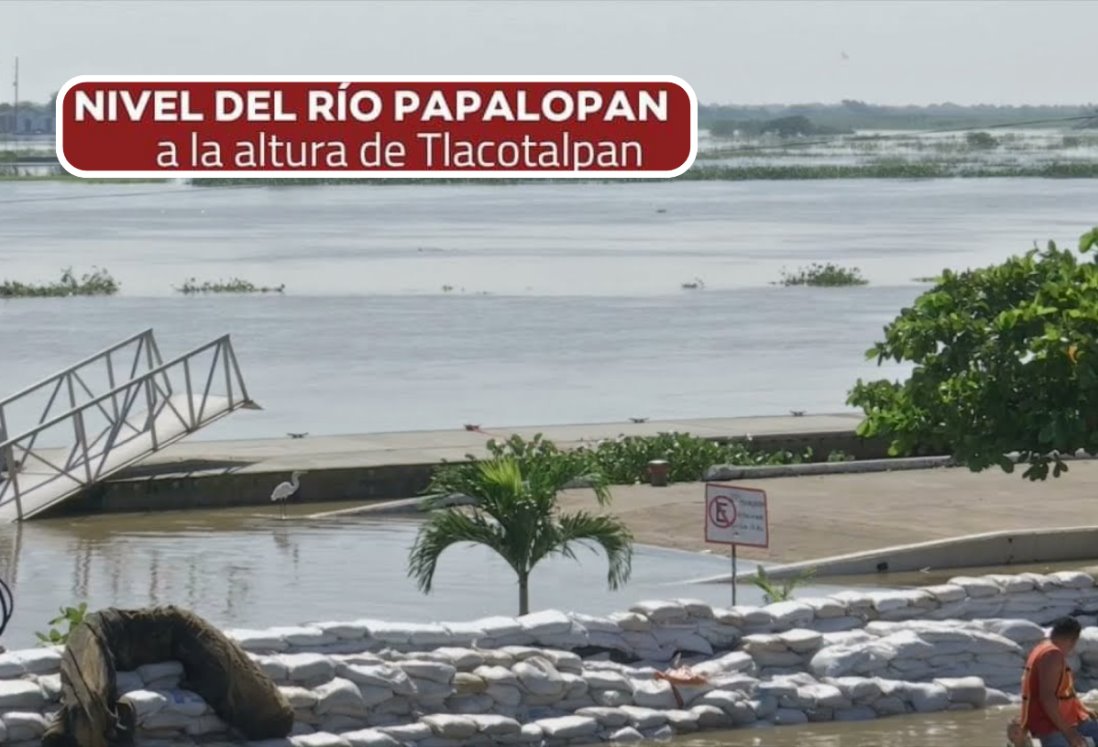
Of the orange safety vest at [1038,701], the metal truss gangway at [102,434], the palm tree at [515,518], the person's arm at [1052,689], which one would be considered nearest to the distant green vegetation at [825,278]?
the metal truss gangway at [102,434]

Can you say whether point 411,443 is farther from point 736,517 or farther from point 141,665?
point 141,665

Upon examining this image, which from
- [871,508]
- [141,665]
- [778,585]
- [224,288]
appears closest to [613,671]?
[141,665]

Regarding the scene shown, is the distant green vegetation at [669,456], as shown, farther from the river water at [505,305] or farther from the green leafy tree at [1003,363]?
the river water at [505,305]

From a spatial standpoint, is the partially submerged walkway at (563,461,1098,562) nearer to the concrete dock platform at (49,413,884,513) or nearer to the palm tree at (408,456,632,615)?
the concrete dock platform at (49,413,884,513)

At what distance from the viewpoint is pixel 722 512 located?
1705cm

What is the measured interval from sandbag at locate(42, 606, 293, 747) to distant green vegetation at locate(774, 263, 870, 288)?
62.2 m

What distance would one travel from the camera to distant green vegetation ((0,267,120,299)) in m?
68.2

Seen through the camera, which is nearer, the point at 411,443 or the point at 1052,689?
the point at 1052,689

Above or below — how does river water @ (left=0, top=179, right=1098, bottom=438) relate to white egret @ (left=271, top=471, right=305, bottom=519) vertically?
above

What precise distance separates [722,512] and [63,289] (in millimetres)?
54489

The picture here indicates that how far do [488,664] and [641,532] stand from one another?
8941 mm

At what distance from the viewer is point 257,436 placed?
3609cm

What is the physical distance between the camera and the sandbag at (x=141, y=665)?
12477 millimetres

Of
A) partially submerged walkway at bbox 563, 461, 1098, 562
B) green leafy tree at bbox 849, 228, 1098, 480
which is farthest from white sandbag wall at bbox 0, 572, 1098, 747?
partially submerged walkway at bbox 563, 461, 1098, 562
